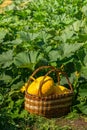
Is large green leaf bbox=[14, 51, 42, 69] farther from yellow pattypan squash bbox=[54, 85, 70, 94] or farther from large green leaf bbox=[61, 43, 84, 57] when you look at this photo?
yellow pattypan squash bbox=[54, 85, 70, 94]

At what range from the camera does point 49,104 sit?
19.5 ft

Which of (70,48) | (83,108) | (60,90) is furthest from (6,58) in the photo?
(83,108)

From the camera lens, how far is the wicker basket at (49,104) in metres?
5.92

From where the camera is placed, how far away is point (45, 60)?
637 centimetres

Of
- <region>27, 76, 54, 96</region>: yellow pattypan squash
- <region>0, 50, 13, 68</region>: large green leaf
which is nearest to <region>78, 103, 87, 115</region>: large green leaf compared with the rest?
<region>27, 76, 54, 96</region>: yellow pattypan squash

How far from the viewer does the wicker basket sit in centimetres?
592

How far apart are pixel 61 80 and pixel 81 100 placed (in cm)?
36

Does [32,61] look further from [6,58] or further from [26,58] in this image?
[6,58]

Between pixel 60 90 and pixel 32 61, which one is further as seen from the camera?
pixel 32 61

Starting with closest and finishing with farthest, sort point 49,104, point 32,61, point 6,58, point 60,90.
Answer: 1. point 49,104
2. point 60,90
3. point 32,61
4. point 6,58

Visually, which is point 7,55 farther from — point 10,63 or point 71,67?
point 71,67

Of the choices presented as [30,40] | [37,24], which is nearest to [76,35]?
[30,40]

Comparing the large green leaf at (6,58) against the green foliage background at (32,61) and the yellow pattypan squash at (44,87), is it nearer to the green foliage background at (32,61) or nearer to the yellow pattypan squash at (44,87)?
the green foliage background at (32,61)

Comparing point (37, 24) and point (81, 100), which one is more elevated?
point (37, 24)
